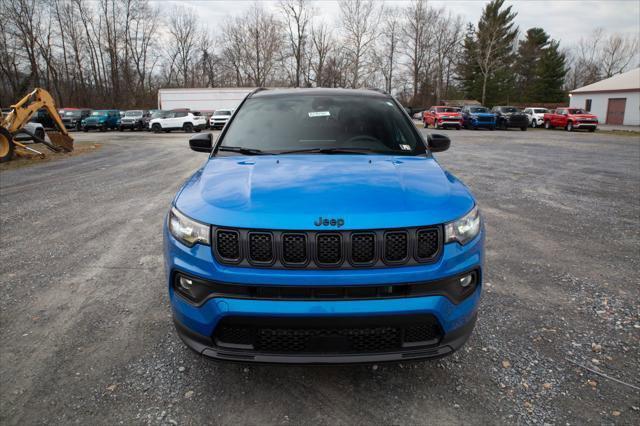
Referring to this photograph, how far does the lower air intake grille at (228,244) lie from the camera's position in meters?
1.98

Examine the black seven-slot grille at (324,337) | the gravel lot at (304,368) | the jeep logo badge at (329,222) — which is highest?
the jeep logo badge at (329,222)

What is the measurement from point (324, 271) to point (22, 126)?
16403 millimetres

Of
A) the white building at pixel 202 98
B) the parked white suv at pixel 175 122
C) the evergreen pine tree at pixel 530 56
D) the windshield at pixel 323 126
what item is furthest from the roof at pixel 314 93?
the evergreen pine tree at pixel 530 56

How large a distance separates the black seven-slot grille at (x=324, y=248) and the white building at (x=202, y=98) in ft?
118

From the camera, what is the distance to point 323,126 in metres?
3.41

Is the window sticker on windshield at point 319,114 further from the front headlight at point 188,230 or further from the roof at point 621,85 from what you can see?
the roof at point 621,85

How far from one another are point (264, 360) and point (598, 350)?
2.30m

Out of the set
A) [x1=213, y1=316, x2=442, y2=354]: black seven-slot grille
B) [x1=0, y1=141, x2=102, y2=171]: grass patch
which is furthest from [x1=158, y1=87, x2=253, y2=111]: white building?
[x1=213, y1=316, x2=442, y2=354]: black seven-slot grille

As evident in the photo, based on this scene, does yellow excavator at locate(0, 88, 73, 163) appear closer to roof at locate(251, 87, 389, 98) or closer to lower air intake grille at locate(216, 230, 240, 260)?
roof at locate(251, 87, 389, 98)

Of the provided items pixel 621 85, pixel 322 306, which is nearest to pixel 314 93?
pixel 322 306

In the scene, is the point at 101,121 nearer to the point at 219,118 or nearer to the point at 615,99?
the point at 219,118

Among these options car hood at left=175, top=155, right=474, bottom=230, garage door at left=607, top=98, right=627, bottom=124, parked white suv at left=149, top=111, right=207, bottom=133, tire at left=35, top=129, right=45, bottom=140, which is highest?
garage door at left=607, top=98, right=627, bottom=124

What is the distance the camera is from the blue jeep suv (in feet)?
6.28

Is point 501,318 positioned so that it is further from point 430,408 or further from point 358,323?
point 358,323
